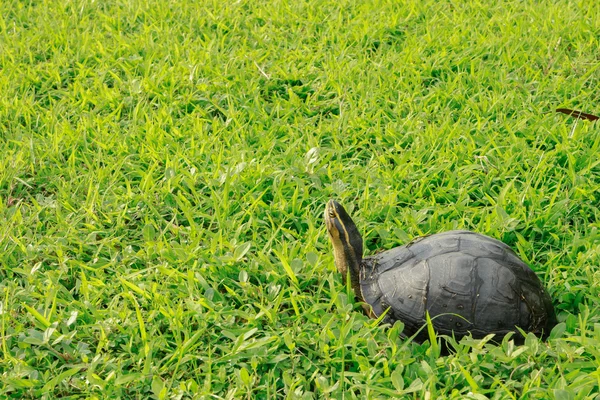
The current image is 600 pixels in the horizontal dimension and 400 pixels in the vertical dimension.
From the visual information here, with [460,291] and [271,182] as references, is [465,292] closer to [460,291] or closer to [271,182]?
[460,291]

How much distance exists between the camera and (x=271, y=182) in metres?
3.55

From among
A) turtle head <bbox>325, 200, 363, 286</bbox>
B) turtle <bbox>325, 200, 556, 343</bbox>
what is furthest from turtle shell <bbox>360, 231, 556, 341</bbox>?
turtle head <bbox>325, 200, 363, 286</bbox>

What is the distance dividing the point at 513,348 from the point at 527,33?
2.82 m

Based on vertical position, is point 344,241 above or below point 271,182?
above

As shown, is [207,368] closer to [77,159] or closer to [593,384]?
[593,384]

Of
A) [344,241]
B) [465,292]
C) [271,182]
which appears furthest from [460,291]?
[271,182]

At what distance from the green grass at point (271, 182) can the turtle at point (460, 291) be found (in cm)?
8

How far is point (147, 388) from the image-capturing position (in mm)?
2570

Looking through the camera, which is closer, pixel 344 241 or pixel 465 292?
pixel 465 292

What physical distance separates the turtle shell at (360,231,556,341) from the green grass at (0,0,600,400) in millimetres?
91

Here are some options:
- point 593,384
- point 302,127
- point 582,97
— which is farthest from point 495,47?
point 593,384

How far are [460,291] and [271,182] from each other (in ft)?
4.24

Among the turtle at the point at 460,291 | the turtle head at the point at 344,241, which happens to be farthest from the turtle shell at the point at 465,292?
the turtle head at the point at 344,241

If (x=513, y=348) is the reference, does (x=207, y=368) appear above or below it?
below
